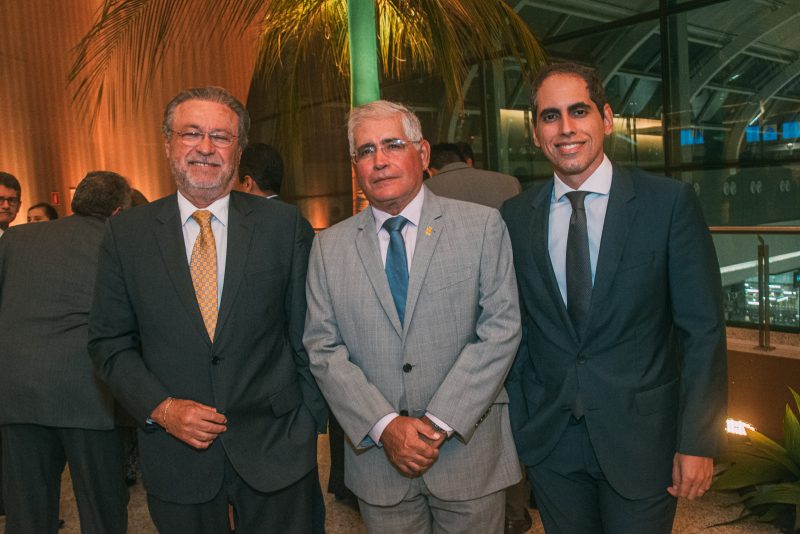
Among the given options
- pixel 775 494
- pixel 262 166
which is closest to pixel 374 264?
pixel 262 166

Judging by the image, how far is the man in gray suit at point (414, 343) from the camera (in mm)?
1817

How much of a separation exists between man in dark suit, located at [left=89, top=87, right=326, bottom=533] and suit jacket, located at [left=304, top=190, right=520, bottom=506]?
0.15 meters

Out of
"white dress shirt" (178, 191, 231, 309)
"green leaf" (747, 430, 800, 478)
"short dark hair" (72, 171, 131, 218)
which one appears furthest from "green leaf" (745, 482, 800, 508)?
"short dark hair" (72, 171, 131, 218)

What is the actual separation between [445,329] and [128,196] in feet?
5.98

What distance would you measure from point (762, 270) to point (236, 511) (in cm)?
325

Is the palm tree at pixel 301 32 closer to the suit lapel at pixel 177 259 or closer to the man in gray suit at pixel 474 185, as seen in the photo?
the man in gray suit at pixel 474 185

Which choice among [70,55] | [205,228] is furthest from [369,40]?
[70,55]

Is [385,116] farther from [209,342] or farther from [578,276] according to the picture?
[209,342]

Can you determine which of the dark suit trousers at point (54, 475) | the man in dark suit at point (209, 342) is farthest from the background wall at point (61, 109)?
the man in dark suit at point (209, 342)

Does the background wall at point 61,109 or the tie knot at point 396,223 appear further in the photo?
the background wall at point 61,109

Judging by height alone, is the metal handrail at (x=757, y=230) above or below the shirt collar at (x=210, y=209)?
below

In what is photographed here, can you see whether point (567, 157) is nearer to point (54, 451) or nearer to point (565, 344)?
point (565, 344)

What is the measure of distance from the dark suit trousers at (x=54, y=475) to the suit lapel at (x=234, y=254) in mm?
1411

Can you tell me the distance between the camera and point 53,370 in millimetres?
2824
